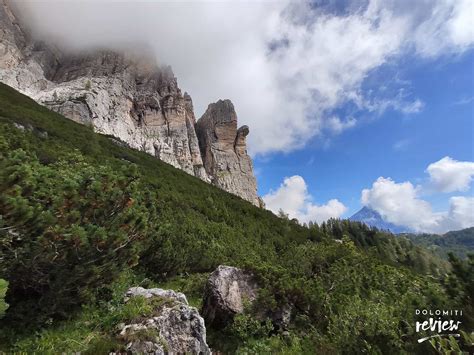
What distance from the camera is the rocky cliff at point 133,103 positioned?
82.6 metres

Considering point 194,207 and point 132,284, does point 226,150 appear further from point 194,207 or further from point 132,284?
point 132,284

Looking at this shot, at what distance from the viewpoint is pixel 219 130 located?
120m

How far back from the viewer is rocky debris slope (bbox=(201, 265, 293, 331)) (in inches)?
361

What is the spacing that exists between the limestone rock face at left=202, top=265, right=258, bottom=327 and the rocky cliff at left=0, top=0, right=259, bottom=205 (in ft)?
253

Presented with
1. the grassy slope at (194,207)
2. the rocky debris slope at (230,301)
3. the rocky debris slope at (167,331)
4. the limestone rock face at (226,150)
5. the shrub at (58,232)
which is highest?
the limestone rock face at (226,150)

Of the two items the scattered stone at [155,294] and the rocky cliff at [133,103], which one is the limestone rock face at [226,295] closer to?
the scattered stone at [155,294]

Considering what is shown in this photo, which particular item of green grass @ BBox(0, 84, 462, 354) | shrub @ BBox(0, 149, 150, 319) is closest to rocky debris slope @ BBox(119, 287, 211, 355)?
green grass @ BBox(0, 84, 462, 354)

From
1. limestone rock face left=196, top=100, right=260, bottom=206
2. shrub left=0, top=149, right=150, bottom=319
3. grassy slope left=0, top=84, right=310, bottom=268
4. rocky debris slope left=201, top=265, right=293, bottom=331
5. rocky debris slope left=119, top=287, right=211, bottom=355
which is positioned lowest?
rocky debris slope left=119, top=287, right=211, bottom=355

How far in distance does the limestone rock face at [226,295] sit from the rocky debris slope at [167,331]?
7.29 ft

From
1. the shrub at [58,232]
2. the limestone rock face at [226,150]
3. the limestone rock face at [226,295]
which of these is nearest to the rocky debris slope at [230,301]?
the limestone rock face at [226,295]

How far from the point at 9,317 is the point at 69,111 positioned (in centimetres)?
7901

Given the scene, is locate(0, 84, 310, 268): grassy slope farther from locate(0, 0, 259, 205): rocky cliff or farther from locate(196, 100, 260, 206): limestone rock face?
locate(196, 100, 260, 206): limestone rock face

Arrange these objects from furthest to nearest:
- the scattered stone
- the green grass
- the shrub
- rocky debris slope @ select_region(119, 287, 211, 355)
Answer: the scattered stone < rocky debris slope @ select_region(119, 287, 211, 355) < the green grass < the shrub

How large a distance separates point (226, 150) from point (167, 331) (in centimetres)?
11279
